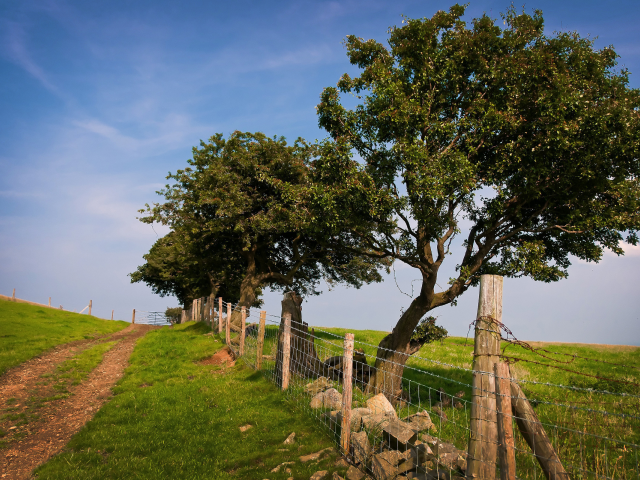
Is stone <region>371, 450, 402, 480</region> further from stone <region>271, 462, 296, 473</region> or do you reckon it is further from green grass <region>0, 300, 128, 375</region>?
green grass <region>0, 300, 128, 375</region>

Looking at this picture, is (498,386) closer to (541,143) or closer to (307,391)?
(307,391)

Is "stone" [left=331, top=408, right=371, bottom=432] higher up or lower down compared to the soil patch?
higher up

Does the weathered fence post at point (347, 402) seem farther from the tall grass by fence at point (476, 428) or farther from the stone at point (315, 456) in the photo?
the stone at point (315, 456)

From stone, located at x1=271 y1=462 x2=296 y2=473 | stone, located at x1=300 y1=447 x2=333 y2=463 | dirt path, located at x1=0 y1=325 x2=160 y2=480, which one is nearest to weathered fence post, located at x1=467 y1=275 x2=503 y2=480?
stone, located at x1=300 y1=447 x2=333 y2=463

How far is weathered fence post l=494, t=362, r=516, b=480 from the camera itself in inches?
209

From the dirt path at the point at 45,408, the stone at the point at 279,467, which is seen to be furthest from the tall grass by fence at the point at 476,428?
the dirt path at the point at 45,408

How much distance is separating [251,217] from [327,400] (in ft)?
52.5

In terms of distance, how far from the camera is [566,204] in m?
13.5

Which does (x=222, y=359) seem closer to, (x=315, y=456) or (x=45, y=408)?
(x=45, y=408)

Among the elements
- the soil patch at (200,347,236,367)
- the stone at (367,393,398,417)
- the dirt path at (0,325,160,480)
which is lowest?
the dirt path at (0,325,160,480)

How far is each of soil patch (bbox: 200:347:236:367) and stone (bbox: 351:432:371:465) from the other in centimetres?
972

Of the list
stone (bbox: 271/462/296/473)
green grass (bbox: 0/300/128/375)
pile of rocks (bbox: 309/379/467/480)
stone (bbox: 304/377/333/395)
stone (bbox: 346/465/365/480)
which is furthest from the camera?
green grass (bbox: 0/300/128/375)

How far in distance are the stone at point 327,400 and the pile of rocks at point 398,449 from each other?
3.69 ft

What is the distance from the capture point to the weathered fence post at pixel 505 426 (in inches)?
209
